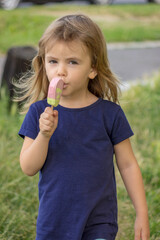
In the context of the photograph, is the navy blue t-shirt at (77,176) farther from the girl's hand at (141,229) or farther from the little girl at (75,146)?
the girl's hand at (141,229)

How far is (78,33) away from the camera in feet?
7.77

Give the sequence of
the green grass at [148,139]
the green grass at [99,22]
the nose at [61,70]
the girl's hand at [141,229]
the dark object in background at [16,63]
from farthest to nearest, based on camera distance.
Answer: the green grass at [99,22], the dark object in background at [16,63], the green grass at [148,139], the girl's hand at [141,229], the nose at [61,70]

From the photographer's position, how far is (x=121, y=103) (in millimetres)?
5340

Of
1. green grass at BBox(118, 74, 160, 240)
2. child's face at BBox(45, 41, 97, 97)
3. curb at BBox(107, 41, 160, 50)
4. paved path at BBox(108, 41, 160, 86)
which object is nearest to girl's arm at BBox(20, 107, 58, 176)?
child's face at BBox(45, 41, 97, 97)

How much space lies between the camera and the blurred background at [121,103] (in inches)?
130

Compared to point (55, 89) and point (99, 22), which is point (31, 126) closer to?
point (55, 89)

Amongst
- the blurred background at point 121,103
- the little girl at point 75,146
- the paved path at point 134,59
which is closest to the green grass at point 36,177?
the blurred background at point 121,103

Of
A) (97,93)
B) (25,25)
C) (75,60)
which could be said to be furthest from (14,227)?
(25,25)

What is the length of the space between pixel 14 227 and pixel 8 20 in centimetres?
858

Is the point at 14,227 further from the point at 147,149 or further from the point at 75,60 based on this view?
the point at 147,149

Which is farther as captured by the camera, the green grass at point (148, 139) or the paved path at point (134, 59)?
the paved path at point (134, 59)

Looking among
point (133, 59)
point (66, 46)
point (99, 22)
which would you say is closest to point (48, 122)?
point (66, 46)

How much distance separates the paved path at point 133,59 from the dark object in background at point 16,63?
180 cm

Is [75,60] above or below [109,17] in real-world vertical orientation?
above
